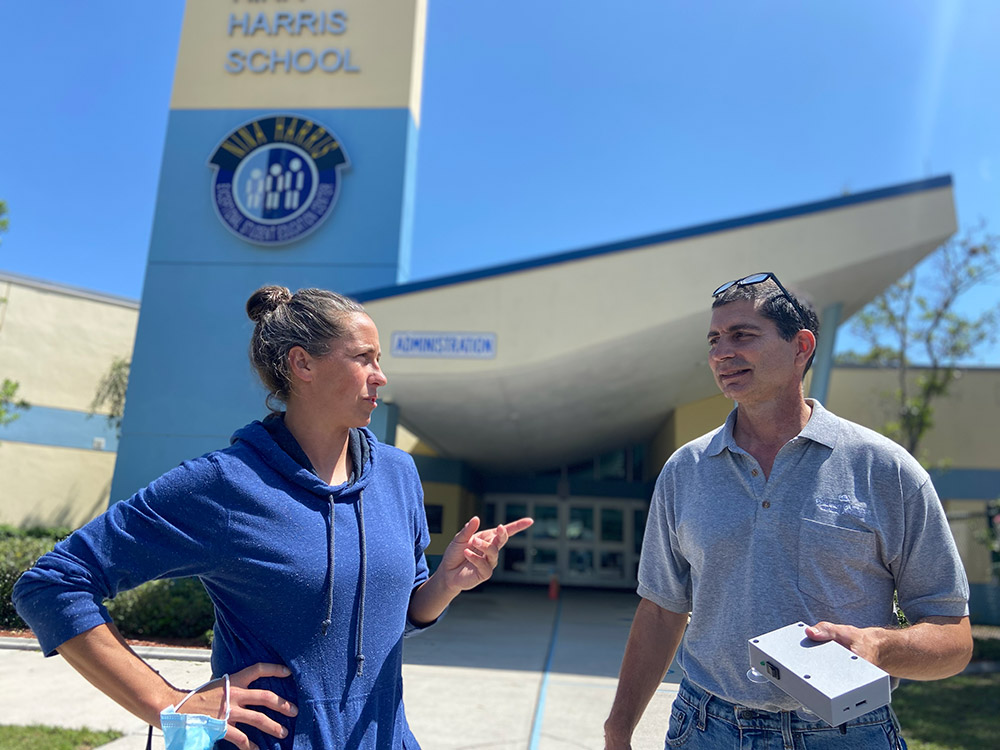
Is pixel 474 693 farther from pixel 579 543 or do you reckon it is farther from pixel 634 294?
pixel 579 543

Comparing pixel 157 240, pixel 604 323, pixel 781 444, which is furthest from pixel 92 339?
pixel 781 444

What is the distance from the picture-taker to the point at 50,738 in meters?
4.62

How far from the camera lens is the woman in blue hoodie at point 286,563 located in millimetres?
1544

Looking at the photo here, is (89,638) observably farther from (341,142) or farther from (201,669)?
(341,142)

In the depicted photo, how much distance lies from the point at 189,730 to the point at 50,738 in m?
4.15

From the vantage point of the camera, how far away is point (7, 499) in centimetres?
1775

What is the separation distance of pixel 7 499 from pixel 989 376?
2314 centimetres

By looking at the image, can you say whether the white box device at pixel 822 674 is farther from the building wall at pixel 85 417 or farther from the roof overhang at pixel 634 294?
the building wall at pixel 85 417

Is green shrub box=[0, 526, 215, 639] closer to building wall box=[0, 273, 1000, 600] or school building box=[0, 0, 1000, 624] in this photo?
school building box=[0, 0, 1000, 624]

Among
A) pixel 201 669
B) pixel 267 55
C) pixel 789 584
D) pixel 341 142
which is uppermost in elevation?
pixel 267 55

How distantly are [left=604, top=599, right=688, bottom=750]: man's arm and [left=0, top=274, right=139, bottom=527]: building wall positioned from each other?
64.2ft

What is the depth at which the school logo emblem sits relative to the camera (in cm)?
1233

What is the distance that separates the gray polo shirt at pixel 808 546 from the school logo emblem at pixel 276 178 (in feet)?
37.0

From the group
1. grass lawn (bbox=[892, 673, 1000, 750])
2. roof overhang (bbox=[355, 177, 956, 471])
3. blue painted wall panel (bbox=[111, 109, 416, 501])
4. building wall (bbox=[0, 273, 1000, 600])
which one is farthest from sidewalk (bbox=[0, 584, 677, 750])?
building wall (bbox=[0, 273, 1000, 600])
